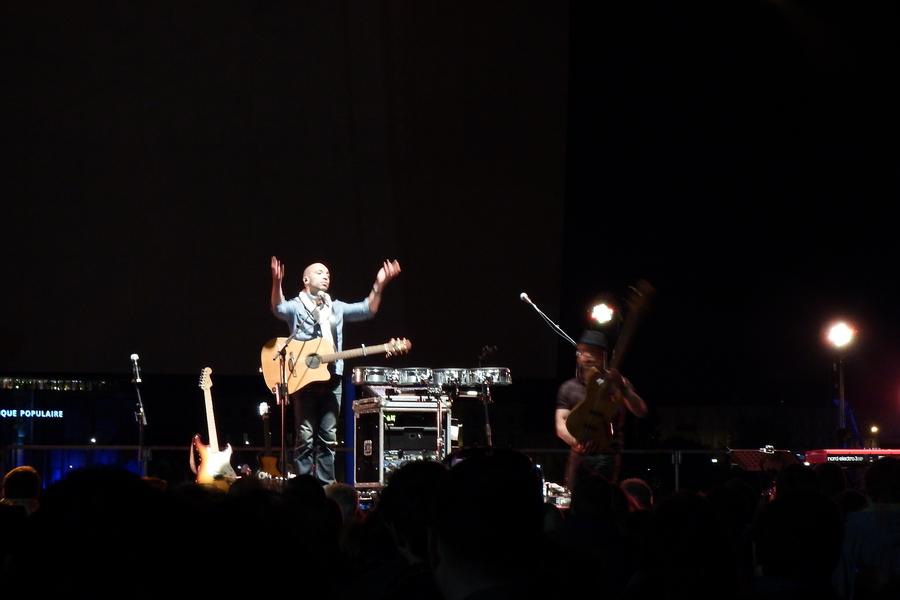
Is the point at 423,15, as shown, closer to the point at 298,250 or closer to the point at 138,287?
the point at 298,250

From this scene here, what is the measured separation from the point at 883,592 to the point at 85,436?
10.9 m

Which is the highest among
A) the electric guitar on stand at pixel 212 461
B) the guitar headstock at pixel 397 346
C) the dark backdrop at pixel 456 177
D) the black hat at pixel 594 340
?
the dark backdrop at pixel 456 177

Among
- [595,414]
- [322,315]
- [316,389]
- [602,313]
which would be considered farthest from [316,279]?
[602,313]

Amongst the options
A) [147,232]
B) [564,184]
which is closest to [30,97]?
[147,232]

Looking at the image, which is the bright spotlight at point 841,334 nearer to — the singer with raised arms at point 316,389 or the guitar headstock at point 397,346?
the guitar headstock at point 397,346

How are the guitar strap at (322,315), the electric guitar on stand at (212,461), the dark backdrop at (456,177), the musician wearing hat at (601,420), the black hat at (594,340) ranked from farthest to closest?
the dark backdrop at (456,177)
the electric guitar on stand at (212,461)
the guitar strap at (322,315)
the black hat at (594,340)
the musician wearing hat at (601,420)

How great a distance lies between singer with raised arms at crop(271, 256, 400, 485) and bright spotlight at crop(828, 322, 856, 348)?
464 centimetres

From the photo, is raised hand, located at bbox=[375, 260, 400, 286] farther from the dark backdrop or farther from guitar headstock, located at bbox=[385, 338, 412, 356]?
the dark backdrop

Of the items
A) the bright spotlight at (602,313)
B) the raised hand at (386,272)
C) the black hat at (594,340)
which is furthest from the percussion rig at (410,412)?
the bright spotlight at (602,313)

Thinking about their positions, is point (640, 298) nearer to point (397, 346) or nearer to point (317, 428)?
point (397, 346)

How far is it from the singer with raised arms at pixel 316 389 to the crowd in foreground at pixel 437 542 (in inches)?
148

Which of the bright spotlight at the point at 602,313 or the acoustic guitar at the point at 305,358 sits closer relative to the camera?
the acoustic guitar at the point at 305,358

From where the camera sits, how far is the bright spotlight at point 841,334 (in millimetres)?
9344

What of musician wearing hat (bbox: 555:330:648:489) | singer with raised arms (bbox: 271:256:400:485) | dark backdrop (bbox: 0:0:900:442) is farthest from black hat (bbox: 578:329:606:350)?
dark backdrop (bbox: 0:0:900:442)
